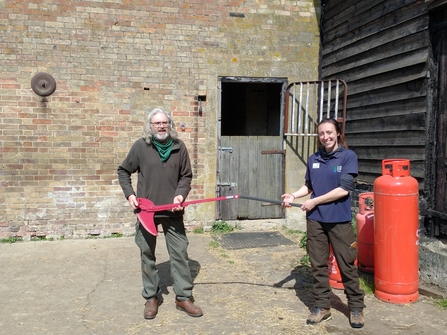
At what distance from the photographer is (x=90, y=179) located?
22.5 feet

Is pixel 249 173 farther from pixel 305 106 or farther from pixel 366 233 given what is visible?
pixel 366 233

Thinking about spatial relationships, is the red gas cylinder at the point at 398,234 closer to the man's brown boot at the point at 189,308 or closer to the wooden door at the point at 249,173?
the man's brown boot at the point at 189,308

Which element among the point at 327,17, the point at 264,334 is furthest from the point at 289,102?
the point at 264,334

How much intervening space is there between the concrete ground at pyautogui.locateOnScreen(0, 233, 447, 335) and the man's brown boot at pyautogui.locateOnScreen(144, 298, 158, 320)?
0.05 metres

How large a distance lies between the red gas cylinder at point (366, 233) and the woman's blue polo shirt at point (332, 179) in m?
1.28

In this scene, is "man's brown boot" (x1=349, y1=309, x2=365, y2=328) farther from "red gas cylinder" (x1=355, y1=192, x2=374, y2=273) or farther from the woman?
"red gas cylinder" (x1=355, y1=192, x2=374, y2=273)

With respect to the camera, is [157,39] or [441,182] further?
[157,39]

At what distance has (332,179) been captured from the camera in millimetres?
3717

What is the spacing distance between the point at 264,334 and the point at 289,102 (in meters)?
4.73

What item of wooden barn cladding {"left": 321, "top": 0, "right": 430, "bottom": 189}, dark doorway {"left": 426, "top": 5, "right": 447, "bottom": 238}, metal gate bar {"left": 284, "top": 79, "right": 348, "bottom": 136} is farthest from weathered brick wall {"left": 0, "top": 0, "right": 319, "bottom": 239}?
dark doorway {"left": 426, "top": 5, "right": 447, "bottom": 238}

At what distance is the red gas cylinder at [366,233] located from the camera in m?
4.89

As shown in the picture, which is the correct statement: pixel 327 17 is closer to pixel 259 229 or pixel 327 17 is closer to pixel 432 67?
pixel 432 67

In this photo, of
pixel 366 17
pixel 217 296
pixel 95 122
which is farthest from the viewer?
pixel 95 122

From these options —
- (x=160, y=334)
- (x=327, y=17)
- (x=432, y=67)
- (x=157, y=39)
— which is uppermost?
(x=327, y=17)
